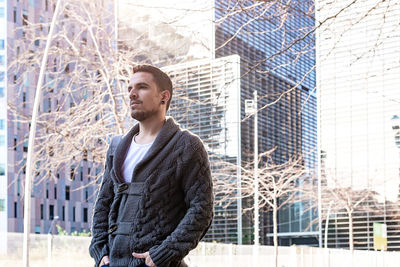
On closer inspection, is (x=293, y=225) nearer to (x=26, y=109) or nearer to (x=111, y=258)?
(x=26, y=109)

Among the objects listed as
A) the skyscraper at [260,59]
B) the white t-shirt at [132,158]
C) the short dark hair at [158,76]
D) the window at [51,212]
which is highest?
the skyscraper at [260,59]

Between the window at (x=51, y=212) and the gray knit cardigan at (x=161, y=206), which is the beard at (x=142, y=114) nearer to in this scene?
the gray knit cardigan at (x=161, y=206)

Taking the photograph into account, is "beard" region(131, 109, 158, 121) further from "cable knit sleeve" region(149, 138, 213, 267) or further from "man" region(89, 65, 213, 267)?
"cable knit sleeve" region(149, 138, 213, 267)

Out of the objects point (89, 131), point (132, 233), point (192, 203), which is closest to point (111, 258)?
point (132, 233)

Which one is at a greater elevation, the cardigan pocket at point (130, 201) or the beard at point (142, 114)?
the beard at point (142, 114)

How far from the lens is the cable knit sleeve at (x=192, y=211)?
3.25 meters

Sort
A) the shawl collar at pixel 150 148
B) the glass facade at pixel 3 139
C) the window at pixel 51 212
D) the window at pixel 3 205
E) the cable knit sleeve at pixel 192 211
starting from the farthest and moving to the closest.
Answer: the window at pixel 51 212 → the window at pixel 3 205 → the glass facade at pixel 3 139 → the shawl collar at pixel 150 148 → the cable knit sleeve at pixel 192 211

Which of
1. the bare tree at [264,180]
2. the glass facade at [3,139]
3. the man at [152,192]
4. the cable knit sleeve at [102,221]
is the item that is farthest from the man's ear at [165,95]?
the glass facade at [3,139]

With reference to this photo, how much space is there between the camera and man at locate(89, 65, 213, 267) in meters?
3.30

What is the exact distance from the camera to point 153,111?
3.50m

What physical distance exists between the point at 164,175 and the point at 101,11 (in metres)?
10.9

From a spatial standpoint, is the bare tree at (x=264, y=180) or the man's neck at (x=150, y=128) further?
the bare tree at (x=264, y=180)

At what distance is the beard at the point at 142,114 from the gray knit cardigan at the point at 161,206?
79 mm

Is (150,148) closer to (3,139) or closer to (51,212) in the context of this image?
(3,139)
